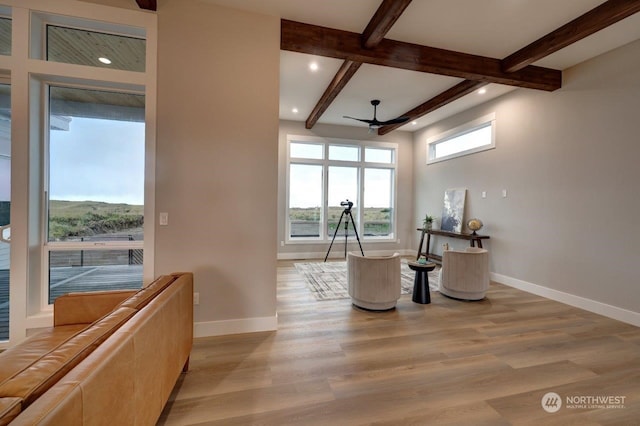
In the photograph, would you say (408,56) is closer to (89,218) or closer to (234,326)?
(234,326)

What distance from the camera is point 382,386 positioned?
1858 millimetres

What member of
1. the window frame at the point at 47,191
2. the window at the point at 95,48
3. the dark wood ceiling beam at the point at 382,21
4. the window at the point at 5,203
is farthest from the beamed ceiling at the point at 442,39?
the window at the point at 5,203

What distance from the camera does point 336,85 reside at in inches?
151

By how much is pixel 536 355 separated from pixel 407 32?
334 cm

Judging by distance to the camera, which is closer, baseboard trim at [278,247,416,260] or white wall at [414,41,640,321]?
white wall at [414,41,640,321]

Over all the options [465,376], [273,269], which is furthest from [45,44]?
[465,376]

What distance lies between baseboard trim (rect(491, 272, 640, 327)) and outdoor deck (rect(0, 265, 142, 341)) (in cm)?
494

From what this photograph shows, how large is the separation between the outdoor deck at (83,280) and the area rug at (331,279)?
2123mm

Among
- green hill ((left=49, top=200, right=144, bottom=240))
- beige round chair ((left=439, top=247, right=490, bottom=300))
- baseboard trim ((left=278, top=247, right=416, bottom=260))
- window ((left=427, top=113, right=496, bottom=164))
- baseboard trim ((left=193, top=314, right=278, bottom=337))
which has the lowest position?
baseboard trim ((left=193, top=314, right=278, bottom=337))

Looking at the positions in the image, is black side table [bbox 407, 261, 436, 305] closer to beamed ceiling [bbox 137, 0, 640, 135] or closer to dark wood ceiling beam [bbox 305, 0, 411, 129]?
beamed ceiling [bbox 137, 0, 640, 135]

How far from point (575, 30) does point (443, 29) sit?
1228mm

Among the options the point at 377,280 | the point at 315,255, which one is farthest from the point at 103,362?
the point at 315,255

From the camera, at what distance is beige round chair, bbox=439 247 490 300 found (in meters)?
3.43

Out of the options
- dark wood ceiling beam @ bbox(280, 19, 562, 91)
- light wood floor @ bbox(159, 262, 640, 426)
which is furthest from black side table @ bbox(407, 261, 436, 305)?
dark wood ceiling beam @ bbox(280, 19, 562, 91)
